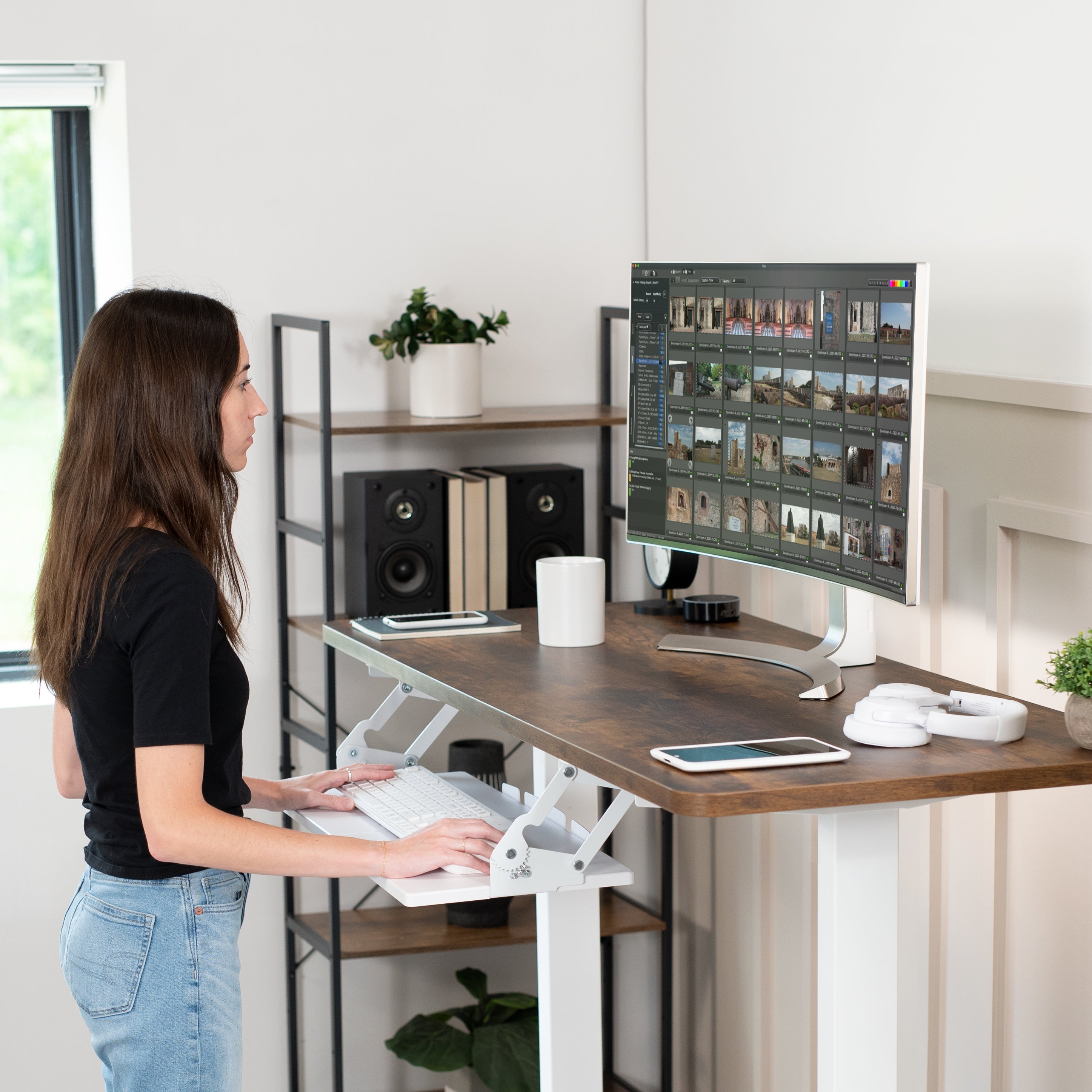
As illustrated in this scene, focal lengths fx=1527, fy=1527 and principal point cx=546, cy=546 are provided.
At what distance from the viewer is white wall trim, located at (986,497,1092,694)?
80.1 inches

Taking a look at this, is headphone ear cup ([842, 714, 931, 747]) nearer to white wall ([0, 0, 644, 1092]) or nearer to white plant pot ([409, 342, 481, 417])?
white plant pot ([409, 342, 481, 417])

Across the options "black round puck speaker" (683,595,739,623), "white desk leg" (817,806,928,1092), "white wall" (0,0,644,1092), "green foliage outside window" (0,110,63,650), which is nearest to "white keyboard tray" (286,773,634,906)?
"white desk leg" (817,806,928,1092)

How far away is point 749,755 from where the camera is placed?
1.55 meters

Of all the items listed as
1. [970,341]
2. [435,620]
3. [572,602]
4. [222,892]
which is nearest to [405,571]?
[435,620]

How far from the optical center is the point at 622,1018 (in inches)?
135

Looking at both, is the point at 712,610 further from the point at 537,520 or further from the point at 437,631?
the point at 537,520

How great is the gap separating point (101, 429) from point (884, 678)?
1002mm

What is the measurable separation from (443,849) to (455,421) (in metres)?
1.43

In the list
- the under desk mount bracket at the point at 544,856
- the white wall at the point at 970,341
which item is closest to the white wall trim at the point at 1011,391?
the white wall at the point at 970,341

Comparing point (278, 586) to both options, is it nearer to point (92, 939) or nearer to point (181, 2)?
point (181, 2)

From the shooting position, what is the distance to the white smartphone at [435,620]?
2334 mm

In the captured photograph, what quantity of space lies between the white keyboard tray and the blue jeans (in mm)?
188

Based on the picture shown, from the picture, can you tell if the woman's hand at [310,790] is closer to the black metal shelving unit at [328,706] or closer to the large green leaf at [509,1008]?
the black metal shelving unit at [328,706]

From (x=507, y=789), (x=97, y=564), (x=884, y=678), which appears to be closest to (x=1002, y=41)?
(x=884, y=678)
